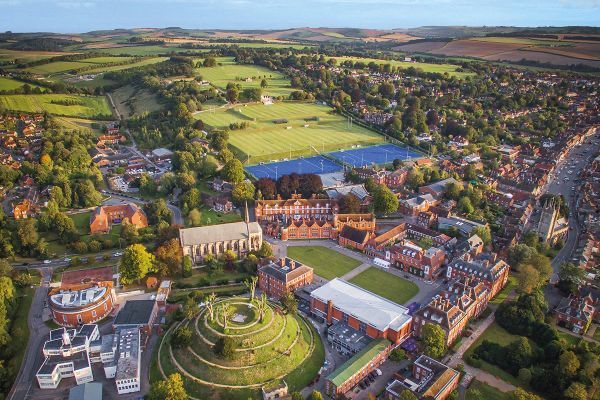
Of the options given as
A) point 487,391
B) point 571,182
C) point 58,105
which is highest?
point 58,105

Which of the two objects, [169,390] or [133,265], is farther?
[133,265]

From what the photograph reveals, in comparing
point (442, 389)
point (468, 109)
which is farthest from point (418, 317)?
point (468, 109)

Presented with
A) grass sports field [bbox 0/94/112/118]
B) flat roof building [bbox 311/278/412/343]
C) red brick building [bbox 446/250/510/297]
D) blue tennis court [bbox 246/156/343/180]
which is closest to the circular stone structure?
flat roof building [bbox 311/278/412/343]

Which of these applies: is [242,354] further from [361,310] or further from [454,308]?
[454,308]

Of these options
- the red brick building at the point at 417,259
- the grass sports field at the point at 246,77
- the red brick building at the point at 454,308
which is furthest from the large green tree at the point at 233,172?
the grass sports field at the point at 246,77

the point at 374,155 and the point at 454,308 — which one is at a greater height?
the point at 454,308

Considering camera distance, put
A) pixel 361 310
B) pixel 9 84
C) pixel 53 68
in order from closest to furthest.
Answer: pixel 361 310, pixel 9 84, pixel 53 68

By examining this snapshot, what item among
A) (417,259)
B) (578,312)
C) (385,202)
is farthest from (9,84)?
(578,312)
